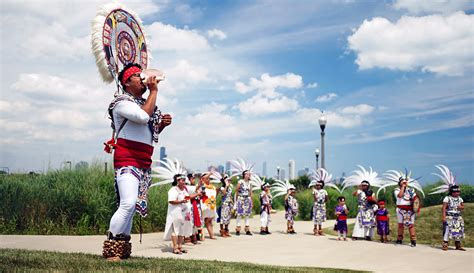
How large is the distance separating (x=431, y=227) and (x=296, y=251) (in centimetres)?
561

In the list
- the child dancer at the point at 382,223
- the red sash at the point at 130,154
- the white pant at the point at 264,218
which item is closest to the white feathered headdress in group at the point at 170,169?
the white pant at the point at 264,218

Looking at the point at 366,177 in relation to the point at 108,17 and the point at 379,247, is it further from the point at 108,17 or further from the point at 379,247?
the point at 108,17

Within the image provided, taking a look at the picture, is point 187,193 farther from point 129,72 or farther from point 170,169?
point 129,72

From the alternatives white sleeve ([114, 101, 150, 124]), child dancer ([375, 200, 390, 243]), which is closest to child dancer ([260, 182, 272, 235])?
child dancer ([375, 200, 390, 243])

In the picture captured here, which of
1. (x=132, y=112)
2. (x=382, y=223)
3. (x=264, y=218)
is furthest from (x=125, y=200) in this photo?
(x=382, y=223)

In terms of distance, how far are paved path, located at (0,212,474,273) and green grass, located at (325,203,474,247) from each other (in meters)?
1.48

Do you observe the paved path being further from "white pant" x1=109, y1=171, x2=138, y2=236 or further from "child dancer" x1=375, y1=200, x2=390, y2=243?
"white pant" x1=109, y1=171, x2=138, y2=236

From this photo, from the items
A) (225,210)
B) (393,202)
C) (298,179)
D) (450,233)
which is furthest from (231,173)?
(298,179)

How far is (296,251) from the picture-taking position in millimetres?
9758

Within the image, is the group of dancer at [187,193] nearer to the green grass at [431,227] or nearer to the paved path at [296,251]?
the paved path at [296,251]

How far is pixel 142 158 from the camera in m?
5.34

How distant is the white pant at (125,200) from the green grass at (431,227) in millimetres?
9178

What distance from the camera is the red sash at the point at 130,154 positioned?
526 centimetres

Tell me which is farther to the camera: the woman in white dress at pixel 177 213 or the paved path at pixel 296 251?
the woman in white dress at pixel 177 213
